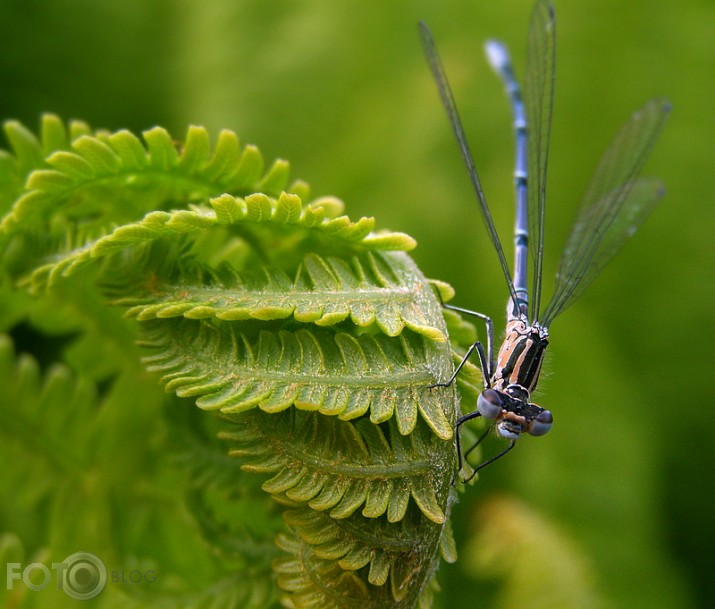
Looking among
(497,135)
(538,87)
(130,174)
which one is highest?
(538,87)

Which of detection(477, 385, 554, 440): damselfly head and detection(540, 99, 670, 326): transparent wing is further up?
detection(540, 99, 670, 326): transparent wing

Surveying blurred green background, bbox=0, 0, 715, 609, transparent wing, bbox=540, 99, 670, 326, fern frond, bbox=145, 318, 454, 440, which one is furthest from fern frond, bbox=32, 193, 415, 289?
blurred green background, bbox=0, 0, 715, 609

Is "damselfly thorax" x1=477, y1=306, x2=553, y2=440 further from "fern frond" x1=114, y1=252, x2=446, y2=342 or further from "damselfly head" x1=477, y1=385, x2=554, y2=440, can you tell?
"fern frond" x1=114, y1=252, x2=446, y2=342

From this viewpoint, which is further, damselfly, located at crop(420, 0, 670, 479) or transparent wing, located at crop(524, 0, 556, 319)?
transparent wing, located at crop(524, 0, 556, 319)

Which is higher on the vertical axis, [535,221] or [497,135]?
[497,135]

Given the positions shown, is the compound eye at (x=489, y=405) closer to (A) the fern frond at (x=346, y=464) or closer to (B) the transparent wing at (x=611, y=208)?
(A) the fern frond at (x=346, y=464)

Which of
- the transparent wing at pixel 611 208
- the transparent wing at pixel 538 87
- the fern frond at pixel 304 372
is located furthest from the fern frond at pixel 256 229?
the transparent wing at pixel 538 87

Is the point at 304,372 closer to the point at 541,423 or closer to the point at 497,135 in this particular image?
the point at 541,423

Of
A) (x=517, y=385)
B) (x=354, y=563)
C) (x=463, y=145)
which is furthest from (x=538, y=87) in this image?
(x=354, y=563)
